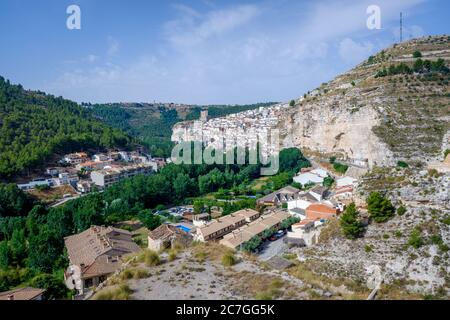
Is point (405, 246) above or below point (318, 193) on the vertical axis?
above

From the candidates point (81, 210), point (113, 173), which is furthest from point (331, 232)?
point (113, 173)

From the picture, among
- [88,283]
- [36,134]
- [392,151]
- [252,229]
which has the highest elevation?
[36,134]

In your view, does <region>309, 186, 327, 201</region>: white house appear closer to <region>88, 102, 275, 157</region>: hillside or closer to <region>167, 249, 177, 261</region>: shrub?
<region>167, 249, 177, 261</region>: shrub

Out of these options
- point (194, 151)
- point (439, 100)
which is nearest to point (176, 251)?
point (439, 100)

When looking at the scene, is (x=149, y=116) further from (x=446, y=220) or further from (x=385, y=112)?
(x=446, y=220)

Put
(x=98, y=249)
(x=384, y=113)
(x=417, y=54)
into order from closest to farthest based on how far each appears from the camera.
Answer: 1. (x=98, y=249)
2. (x=384, y=113)
3. (x=417, y=54)

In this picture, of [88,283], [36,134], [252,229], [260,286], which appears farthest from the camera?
[36,134]
